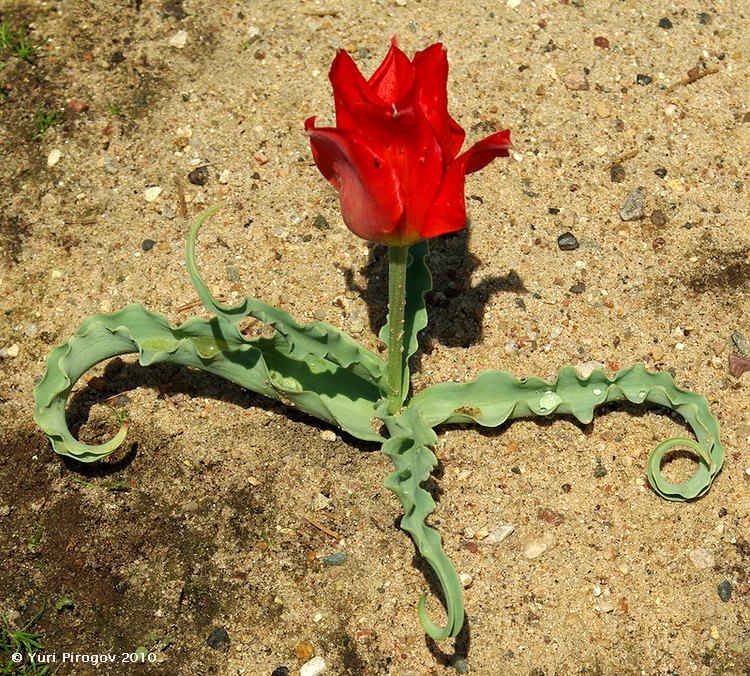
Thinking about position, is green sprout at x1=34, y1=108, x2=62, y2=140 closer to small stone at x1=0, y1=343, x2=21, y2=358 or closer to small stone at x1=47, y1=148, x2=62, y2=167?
small stone at x1=47, y1=148, x2=62, y2=167

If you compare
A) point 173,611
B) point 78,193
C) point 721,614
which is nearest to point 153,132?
point 78,193

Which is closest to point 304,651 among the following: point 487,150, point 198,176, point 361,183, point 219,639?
point 219,639

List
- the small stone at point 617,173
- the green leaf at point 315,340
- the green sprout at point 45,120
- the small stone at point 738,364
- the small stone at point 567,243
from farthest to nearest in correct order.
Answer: the green sprout at point 45,120 < the small stone at point 617,173 < the small stone at point 567,243 < the small stone at point 738,364 < the green leaf at point 315,340

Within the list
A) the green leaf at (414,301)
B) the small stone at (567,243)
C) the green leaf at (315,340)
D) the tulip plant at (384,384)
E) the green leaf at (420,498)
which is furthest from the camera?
the small stone at (567,243)

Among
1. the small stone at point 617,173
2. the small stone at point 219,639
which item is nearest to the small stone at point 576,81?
the small stone at point 617,173

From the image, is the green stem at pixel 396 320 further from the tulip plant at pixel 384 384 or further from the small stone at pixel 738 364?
the small stone at pixel 738 364

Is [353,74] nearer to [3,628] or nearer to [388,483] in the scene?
[388,483]
